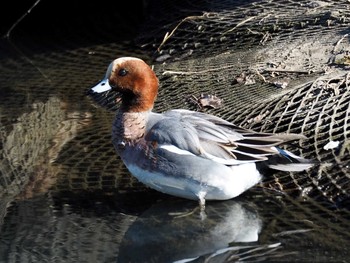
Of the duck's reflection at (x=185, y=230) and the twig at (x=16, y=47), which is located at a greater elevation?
the twig at (x=16, y=47)

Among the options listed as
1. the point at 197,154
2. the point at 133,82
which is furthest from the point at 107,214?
the point at 133,82

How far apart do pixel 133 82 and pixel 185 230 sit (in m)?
0.85

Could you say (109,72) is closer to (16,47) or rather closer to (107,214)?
(107,214)

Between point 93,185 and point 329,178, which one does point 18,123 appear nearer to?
point 93,185

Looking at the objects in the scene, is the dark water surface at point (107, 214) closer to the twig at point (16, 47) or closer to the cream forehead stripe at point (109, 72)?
the cream forehead stripe at point (109, 72)

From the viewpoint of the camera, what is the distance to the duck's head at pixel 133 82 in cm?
462

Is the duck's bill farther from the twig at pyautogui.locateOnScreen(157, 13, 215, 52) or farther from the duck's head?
the twig at pyautogui.locateOnScreen(157, 13, 215, 52)

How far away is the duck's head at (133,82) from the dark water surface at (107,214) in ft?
1.67

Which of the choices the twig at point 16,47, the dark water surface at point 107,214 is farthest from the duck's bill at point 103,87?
the twig at point 16,47

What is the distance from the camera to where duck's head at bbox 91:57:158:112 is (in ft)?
15.2

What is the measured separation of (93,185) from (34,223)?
525mm

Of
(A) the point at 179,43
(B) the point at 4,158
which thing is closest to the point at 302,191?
(B) the point at 4,158

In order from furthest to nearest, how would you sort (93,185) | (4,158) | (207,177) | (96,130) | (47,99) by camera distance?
(47,99), (96,130), (4,158), (93,185), (207,177)

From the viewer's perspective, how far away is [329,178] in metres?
4.61
